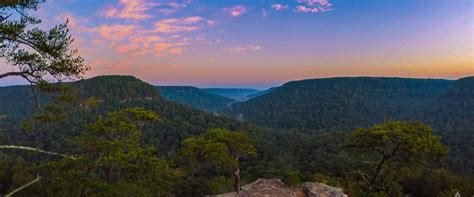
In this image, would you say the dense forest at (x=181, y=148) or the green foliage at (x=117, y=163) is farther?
the dense forest at (x=181, y=148)

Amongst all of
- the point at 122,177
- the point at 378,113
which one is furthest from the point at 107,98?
the point at 378,113

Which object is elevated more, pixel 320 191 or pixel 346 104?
pixel 320 191

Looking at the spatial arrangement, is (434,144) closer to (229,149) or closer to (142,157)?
(229,149)

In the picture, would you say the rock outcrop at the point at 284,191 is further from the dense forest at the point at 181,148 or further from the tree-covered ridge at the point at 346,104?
the tree-covered ridge at the point at 346,104

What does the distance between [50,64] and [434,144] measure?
17.1 metres

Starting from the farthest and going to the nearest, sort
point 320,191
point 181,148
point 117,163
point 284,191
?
point 117,163, point 181,148, point 284,191, point 320,191

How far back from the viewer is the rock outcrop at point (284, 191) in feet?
46.7

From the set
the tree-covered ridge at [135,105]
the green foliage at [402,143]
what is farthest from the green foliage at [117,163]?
the tree-covered ridge at [135,105]

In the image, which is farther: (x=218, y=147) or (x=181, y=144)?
(x=181, y=144)

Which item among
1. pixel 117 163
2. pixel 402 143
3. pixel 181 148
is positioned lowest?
pixel 117 163

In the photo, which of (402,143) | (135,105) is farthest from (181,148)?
(135,105)

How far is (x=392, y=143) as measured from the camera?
18.0 m

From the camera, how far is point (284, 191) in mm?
14789

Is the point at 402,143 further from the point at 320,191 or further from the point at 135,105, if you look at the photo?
the point at 135,105
